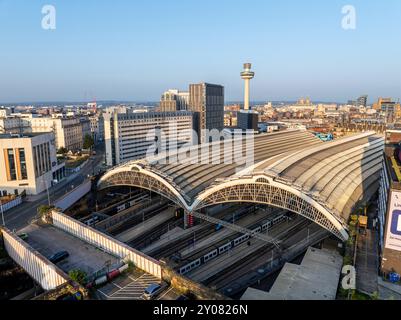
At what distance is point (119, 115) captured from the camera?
94188mm

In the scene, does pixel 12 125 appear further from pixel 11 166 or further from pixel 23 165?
pixel 23 165

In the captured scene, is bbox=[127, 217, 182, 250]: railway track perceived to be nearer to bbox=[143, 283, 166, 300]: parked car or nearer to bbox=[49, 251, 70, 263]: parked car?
bbox=[49, 251, 70, 263]: parked car

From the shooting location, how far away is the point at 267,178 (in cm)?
4031

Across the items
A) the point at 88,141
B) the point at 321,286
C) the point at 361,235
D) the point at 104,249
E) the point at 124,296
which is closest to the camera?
the point at 124,296

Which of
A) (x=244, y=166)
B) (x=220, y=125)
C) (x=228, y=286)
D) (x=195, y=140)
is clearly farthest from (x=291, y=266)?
(x=220, y=125)

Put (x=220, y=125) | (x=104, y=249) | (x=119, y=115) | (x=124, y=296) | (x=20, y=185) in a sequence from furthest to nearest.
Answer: (x=220, y=125) → (x=119, y=115) → (x=20, y=185) → (x=104, y=249) → (x=124, y=296)

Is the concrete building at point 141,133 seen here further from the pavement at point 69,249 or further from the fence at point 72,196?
the pavement at point 69,249

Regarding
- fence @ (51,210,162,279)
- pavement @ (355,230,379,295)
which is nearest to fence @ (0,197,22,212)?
fence @ (51,210,162,279)

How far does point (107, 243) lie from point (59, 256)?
4271 mm

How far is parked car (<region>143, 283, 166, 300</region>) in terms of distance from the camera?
62.7 feet

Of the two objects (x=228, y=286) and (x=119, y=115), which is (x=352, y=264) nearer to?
(x=228, y=286)

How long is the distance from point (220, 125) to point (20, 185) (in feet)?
361
